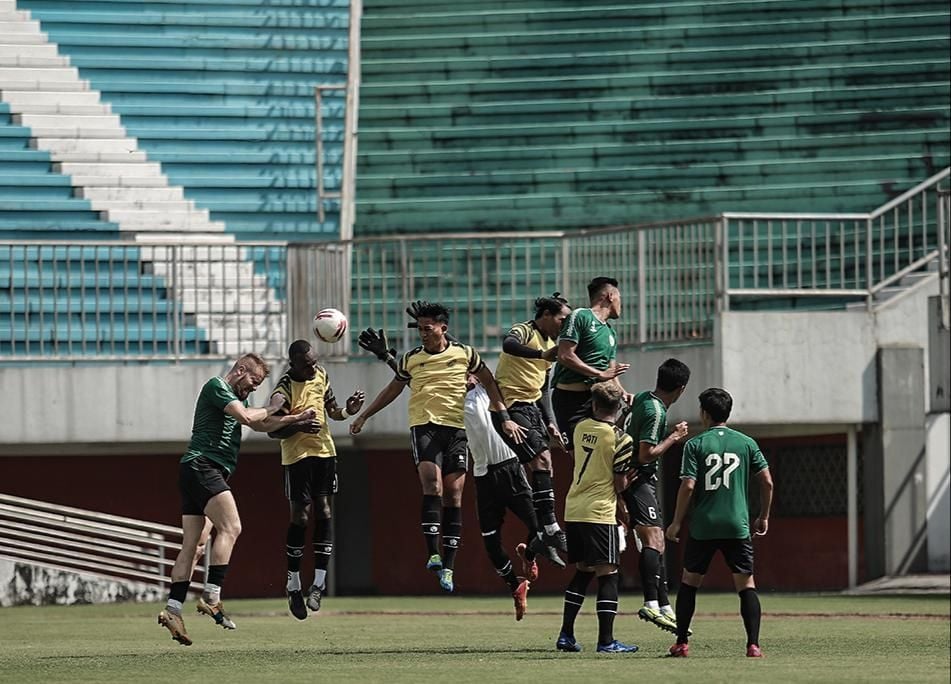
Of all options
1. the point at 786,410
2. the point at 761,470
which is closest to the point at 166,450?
the point at 786,410

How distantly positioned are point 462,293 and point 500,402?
29.1 feet

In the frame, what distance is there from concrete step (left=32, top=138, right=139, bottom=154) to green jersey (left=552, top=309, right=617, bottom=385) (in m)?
13.4

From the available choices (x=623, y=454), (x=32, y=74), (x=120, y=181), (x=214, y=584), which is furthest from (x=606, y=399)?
(x=32, y=74)

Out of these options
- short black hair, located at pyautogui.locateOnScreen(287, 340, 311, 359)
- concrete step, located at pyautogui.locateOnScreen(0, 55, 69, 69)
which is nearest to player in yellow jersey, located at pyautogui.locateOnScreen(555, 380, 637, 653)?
short black hair, located at pyautogui.locateOnScreen(287, 340, 311, 359)

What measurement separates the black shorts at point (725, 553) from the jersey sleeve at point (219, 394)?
143 inches

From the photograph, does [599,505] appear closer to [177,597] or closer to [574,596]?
[574,596]

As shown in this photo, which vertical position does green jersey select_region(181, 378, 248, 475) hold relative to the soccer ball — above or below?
below

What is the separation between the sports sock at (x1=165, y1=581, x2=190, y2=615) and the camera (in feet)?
47.1

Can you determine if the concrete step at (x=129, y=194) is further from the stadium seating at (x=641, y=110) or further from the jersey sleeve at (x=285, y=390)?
the jersey sleeve at (x=285, y=390)

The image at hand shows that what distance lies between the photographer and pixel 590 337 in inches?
→ 592

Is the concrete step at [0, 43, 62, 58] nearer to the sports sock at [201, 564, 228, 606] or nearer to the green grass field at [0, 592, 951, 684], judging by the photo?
the green grass field at [0, 592, 951, 684]

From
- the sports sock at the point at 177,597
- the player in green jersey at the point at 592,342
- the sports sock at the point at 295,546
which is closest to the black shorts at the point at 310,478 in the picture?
the sports sock at the point at 295,546

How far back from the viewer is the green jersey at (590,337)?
49.1 ft

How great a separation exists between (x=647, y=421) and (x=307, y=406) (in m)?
3.21
